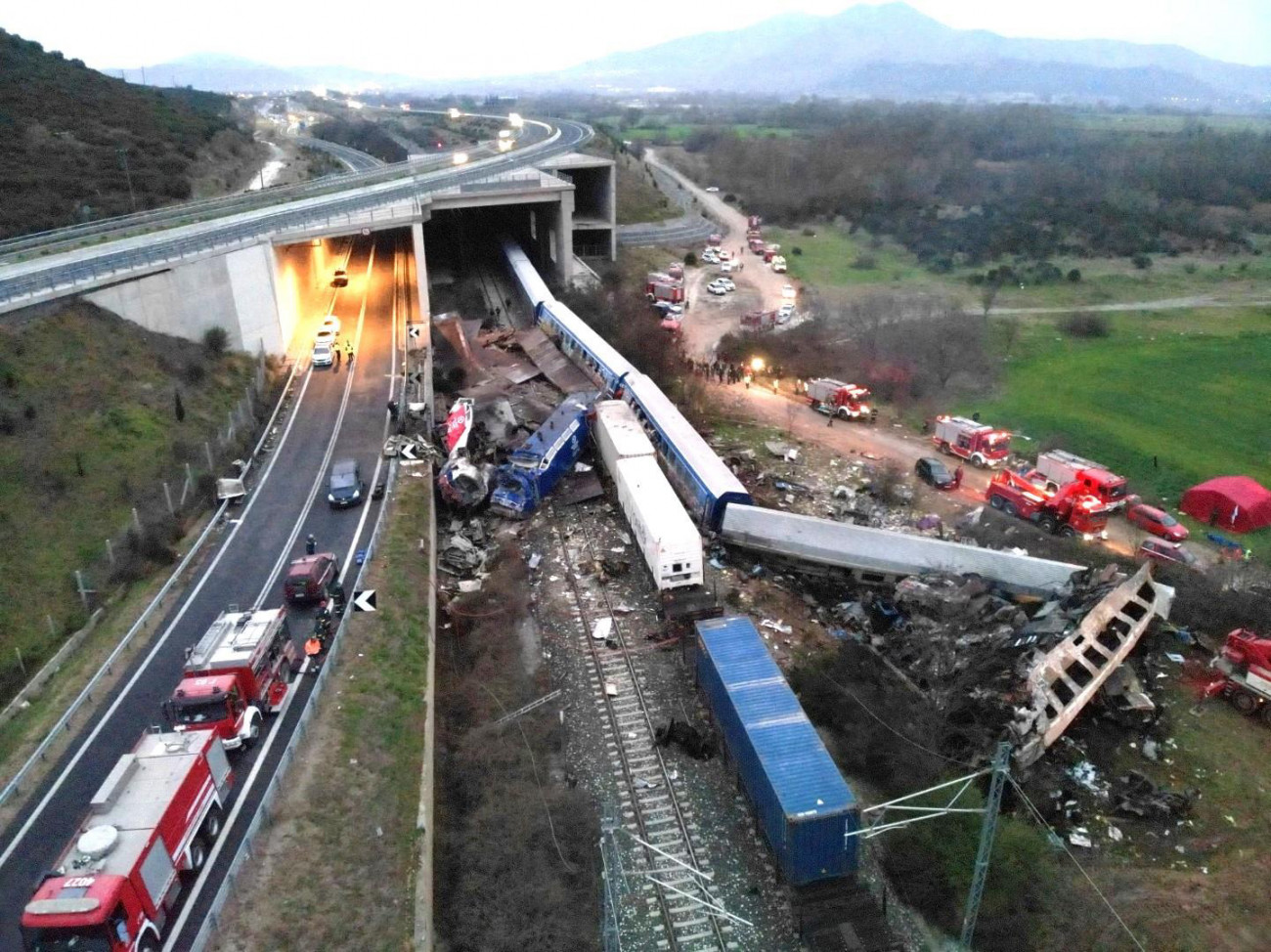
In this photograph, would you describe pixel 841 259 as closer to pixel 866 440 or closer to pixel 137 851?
pixel 866 440

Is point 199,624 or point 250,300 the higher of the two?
point 250,300

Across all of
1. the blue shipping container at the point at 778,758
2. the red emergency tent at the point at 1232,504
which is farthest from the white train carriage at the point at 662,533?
the red emergency tent at the point at 1232,504

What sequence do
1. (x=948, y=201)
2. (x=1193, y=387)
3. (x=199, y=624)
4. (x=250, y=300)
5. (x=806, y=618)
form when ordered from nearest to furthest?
(x=199, y=624) → (x=806, y=618) → (x=250, y=300) → (x=1193, y=387) → (x=948, y=201)

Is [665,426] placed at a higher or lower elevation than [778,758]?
higher

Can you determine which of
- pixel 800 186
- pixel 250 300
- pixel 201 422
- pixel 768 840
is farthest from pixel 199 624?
pixel 800 186

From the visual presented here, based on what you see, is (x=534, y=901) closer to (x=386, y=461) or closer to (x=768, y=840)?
(x=768, y=840)

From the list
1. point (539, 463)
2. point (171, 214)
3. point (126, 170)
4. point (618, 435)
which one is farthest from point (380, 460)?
point (126, 170)

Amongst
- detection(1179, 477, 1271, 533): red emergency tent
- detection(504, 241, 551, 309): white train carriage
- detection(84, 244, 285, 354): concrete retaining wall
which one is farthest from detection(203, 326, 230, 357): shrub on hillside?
detection(1179, 477, 1271, 533): red emergency tent

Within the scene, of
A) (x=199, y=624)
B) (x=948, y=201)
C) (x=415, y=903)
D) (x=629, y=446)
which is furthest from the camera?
(x=948, y=201)
